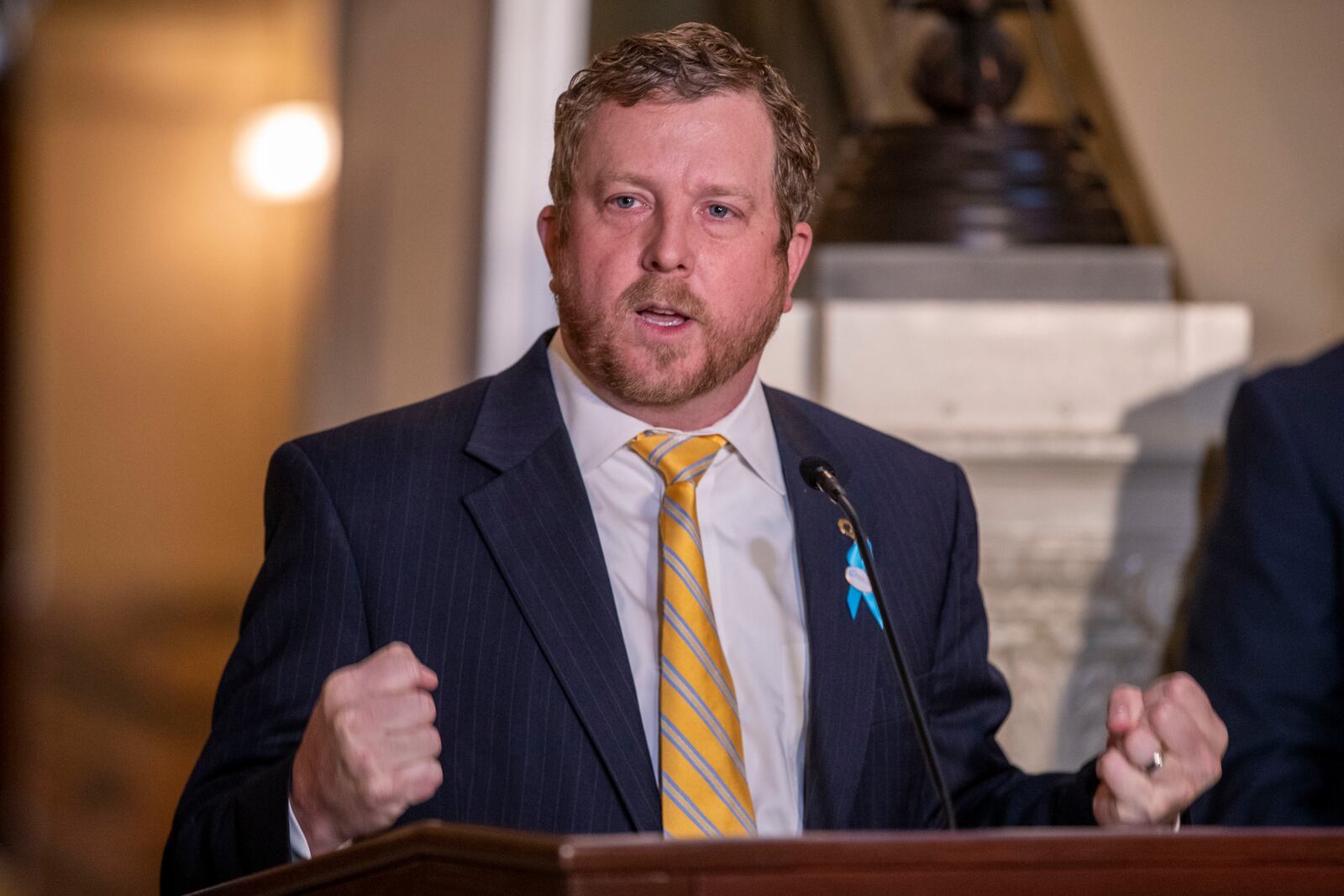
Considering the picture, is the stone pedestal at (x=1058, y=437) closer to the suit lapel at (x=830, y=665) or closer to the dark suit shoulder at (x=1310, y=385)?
the dark suit shoulder at (x=1310, y=385)

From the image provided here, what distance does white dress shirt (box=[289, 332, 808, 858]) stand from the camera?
165 centimetres

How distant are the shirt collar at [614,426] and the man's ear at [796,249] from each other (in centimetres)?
11

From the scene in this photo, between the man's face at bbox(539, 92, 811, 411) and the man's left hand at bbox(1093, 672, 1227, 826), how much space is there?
517mm

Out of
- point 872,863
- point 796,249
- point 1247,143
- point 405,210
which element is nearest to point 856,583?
point 796,249

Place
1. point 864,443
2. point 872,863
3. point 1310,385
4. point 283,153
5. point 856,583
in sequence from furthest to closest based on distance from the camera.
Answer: point 283,153 < point 1310,385 < point 864,443 < point 856,583 < point 872,863

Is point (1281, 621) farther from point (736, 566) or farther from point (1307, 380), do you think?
point (736, 566)

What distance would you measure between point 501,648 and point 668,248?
41 centimetres

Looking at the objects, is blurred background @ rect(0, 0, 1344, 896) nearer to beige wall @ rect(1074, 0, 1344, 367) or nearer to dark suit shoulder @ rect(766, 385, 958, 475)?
beige wall @ rect(1074, 0, 1344, 367)

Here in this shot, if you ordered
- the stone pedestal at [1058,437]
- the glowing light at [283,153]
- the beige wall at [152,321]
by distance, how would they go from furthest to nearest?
the beige wall at [152,321], the glowing light at [283,153], the stone pedestal at [1058,437]

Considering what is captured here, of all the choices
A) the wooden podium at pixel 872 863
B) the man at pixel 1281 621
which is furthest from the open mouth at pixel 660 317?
the man at pixel 1281 621

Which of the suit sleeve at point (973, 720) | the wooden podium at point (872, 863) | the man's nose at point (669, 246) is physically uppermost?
the man's nose at point (669, 246)

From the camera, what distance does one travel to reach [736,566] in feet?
5.74

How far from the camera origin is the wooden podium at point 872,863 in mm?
981

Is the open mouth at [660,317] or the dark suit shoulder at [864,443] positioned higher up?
the open mouth at [660,317]
